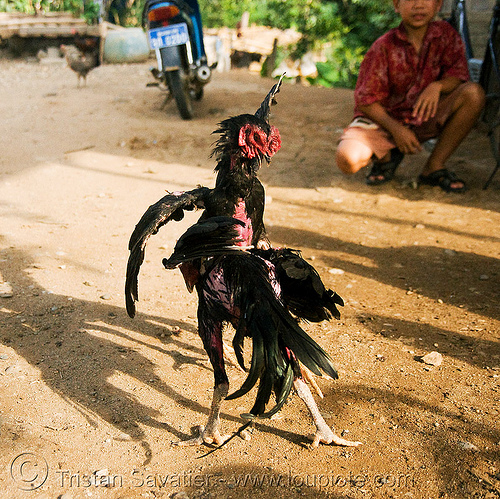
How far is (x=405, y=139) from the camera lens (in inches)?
204

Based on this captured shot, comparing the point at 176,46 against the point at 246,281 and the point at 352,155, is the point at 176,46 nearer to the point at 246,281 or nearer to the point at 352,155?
the point at 352,155

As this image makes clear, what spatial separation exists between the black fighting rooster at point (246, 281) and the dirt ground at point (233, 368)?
0.22 metres

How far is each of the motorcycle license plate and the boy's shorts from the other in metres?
3.19

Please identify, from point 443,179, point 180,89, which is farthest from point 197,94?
point 443,179

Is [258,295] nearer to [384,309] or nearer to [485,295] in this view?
[384,309]

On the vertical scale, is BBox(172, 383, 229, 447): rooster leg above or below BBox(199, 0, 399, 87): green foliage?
below

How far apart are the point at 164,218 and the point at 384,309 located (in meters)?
1.79

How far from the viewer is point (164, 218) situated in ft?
7.23

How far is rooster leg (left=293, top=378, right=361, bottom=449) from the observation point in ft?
7.29

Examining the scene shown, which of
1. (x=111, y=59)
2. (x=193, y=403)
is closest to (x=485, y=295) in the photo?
(x=193, y=403)

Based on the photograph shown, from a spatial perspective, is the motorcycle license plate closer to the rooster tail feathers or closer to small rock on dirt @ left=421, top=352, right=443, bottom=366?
small rock on dirt @ left=421, top=352, right=443, bottom=366

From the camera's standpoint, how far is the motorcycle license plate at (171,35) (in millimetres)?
7426

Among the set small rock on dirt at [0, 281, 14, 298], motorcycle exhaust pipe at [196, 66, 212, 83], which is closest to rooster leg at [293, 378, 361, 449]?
small rock on dirt at [0, 281, 14, 298]

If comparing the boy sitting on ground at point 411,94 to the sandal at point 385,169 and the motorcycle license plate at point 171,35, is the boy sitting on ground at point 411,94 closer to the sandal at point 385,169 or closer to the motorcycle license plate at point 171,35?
the sandal at point 385,169
